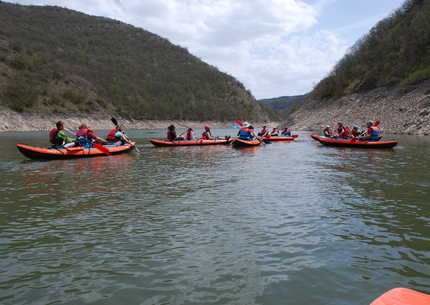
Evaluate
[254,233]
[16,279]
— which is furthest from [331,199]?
[16,279]

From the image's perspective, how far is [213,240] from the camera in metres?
5.86

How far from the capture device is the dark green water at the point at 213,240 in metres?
4.26

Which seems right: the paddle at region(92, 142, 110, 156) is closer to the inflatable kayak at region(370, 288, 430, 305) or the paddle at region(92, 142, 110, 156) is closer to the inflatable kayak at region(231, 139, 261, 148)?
the inflatable kayak at region(231, 139, 261, 148)

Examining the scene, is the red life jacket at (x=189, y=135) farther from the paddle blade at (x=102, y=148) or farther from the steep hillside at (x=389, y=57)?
the steep hillside at (x=389, y=57)

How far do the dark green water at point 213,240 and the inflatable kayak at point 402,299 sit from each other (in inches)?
31.4

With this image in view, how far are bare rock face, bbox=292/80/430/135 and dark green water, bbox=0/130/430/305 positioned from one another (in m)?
27.1

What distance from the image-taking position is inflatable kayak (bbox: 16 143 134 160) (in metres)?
15.7

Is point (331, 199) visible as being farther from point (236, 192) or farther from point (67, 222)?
point (67, 222)

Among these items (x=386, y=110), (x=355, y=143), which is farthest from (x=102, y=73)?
(x=355, y=143)

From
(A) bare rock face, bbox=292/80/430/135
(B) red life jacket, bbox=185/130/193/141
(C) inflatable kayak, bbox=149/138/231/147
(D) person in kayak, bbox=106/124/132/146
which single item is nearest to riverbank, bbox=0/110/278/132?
(C) inflatable kayak, bbox=149/138/231/147

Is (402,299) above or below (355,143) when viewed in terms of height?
below

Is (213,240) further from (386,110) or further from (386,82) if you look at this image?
(386,82)

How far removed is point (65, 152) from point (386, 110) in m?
35.1

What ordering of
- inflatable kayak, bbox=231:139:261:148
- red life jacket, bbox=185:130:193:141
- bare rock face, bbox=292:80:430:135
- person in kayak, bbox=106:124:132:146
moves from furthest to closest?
bare rock face, bbox=292:80:430:135, red life jacket, bbox=185:130:193:141, inflatable kayak, bbox=231:139:261:148, person in kayak, bbox=106:124:132:146
